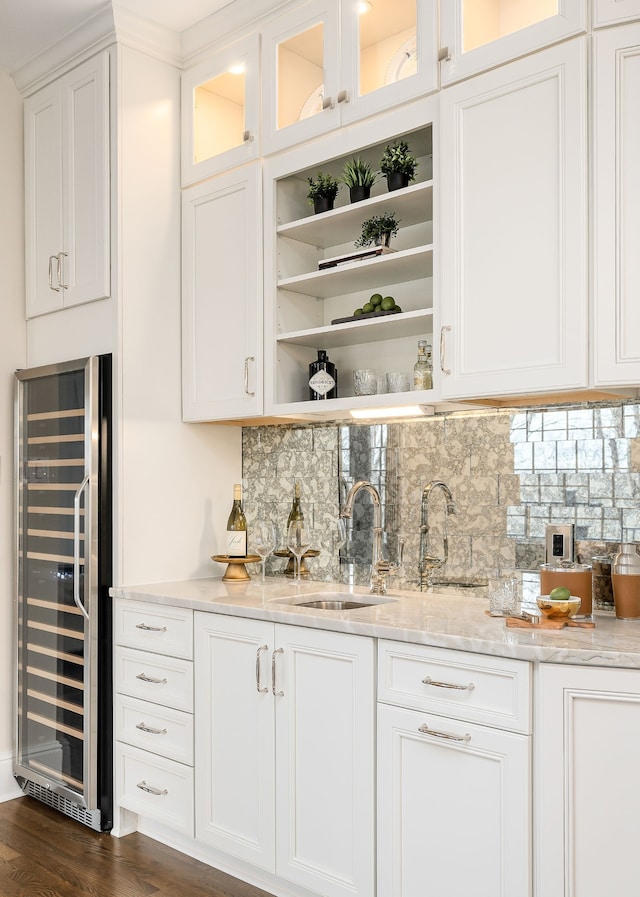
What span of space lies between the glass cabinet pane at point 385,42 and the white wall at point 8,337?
1.63 metres

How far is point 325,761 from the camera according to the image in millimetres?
2314

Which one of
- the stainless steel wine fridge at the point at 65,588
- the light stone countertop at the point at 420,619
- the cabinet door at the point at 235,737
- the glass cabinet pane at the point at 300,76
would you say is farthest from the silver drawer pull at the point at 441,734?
the glass cabinet pane at the point at 300,76

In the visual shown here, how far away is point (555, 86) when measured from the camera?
2.17m

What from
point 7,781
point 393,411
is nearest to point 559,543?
point 393,411

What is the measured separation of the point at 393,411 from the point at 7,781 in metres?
2.21

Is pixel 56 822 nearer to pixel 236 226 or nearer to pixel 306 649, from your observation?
pixel 306 649

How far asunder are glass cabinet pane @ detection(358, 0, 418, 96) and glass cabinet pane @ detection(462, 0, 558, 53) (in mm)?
188

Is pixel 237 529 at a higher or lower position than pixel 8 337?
lower

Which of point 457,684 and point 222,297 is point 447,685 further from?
point 222,297

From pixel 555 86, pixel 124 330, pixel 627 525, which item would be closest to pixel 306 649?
pixel 627 525

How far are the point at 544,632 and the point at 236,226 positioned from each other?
186 centimetres

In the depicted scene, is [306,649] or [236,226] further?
[236,226]

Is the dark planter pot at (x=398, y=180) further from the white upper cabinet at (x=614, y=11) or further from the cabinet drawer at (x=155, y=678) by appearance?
the cabinet drawer at (x=155, y=678)

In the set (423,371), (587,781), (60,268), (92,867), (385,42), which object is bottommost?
(92,867)
